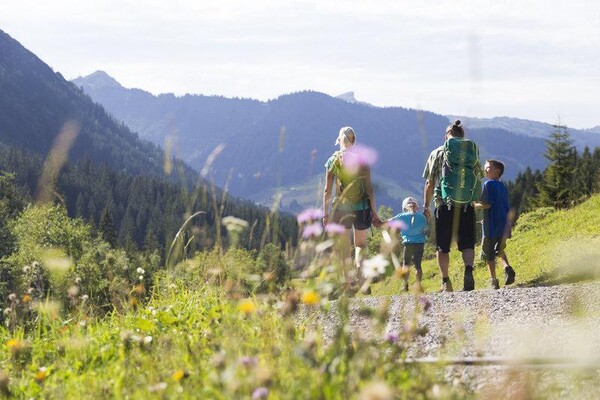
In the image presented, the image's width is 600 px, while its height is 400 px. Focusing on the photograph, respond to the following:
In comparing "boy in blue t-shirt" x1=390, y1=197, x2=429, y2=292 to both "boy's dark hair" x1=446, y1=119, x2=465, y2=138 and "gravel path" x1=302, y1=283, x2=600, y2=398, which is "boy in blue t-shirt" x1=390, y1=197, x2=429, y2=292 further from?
"gravel path" x1=302, y1=283, x2=600, y2=398

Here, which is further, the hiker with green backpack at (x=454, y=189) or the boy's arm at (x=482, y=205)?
the boy's arm at (x=482, y=205)

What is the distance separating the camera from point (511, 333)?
17.0 feet

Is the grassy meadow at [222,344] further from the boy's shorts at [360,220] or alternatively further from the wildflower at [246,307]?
the boy's shorts at [360,220]

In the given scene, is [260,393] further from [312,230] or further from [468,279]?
[468,279]

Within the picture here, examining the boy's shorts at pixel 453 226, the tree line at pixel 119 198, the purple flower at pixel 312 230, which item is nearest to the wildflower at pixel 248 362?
the purple flower at pixel 312 230

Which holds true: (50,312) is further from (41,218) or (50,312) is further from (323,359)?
(41,218)

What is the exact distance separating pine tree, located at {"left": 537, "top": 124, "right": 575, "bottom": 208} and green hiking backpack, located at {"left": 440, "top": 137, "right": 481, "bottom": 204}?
4249cm

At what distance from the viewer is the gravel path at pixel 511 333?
3.81 m

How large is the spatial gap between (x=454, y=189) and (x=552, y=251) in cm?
632

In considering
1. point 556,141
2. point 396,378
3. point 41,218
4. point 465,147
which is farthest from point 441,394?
point 41,218

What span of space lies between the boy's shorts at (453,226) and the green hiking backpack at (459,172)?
7.2 inches

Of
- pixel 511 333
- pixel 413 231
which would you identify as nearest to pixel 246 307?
Result: pixel 511 333

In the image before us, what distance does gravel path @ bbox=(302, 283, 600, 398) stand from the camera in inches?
150

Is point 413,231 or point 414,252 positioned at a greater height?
point 413,231
